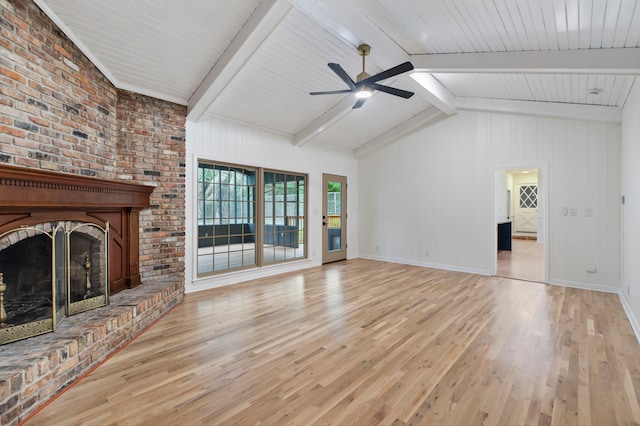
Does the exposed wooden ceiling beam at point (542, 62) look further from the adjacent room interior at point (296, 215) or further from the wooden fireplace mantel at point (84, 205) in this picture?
the wooden fireplace mantel at point (84, 205)

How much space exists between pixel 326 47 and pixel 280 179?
2762 mm

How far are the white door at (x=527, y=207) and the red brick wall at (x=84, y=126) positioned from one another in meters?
12.3

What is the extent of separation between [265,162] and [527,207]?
35.7ft

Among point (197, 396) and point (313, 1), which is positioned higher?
point (313, 1)

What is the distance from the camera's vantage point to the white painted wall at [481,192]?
4.66 metres

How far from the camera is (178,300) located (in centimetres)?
405

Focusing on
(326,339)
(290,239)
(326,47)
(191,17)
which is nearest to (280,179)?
(290,239)

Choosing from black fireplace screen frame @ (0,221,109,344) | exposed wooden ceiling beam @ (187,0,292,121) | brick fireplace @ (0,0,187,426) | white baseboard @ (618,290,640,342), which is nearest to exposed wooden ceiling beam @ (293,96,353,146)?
exposed wooden ceiling beam @ (187,0,292,121)

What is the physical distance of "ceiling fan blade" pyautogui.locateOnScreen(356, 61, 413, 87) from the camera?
3.01m

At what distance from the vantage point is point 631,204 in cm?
349

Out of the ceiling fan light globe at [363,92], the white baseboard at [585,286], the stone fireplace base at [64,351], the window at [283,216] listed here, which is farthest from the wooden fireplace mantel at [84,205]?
the white baseboard at [585,286]

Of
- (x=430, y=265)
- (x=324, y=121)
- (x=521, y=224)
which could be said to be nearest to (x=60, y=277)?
(x=324, y=121)

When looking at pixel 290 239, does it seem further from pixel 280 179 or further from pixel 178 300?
pixel 178 300

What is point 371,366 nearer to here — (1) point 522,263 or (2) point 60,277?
(2) point 60,277
